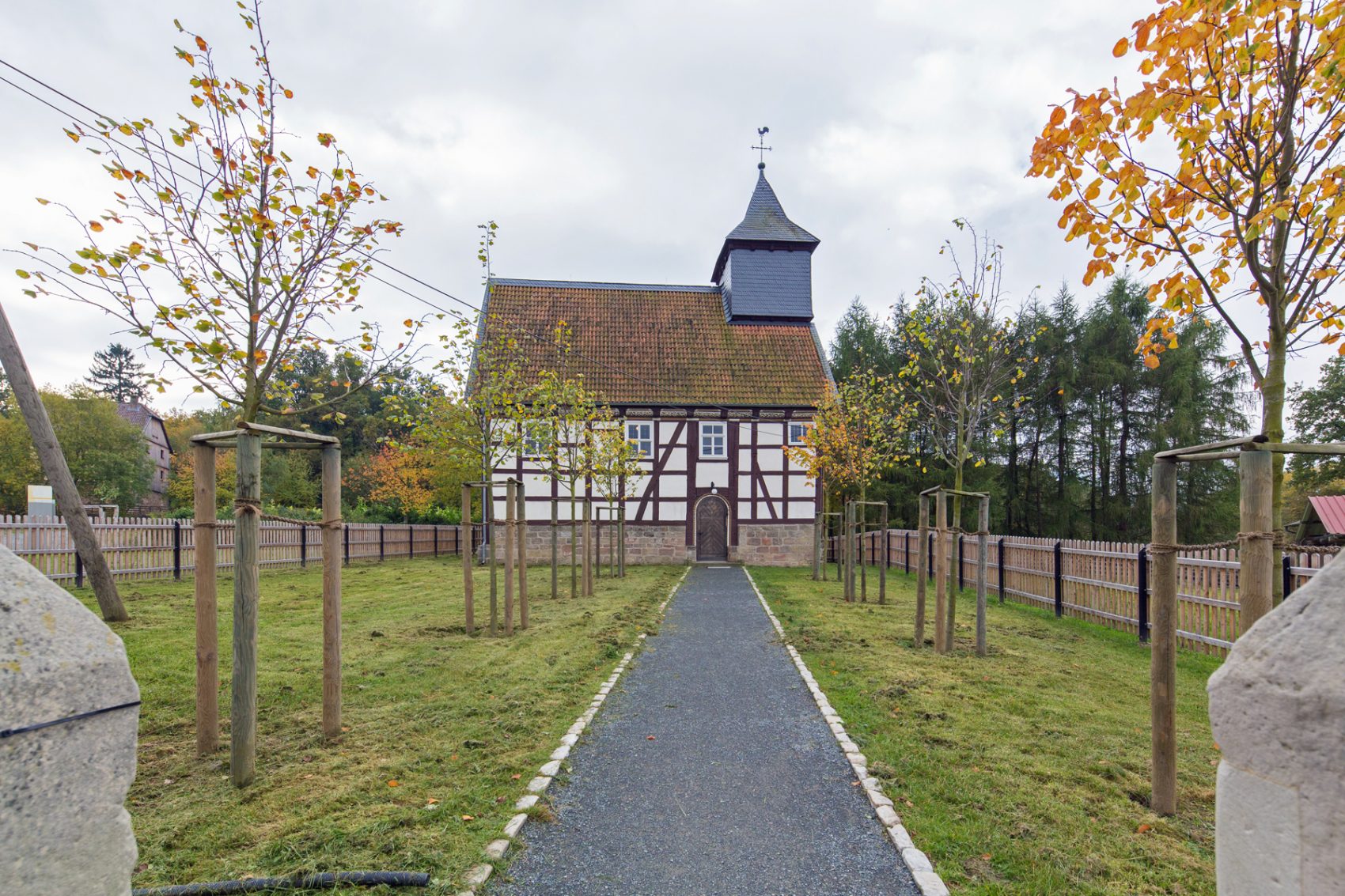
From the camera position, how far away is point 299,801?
3.79 m

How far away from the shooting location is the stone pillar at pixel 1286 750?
1.46 meters

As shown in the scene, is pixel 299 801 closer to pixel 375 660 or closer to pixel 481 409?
pixel 375 660

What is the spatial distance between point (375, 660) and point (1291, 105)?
8.14 meters

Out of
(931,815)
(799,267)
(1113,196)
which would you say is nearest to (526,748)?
(931,815)

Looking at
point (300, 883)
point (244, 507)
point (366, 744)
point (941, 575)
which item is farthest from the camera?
point (941, 575)

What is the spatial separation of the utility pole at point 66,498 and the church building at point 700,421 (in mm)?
13296

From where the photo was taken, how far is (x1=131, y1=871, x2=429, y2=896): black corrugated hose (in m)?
2.84

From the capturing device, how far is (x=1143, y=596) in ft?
31.1

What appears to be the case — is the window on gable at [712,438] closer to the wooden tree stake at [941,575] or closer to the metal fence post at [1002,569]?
the metal fence post at [1002,569]

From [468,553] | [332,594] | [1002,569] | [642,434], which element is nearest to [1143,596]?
[1002,569]

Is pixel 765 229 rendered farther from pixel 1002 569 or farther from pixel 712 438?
pixel 1002 569

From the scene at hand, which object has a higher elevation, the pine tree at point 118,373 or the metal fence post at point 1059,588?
the pine tree at point 118,373

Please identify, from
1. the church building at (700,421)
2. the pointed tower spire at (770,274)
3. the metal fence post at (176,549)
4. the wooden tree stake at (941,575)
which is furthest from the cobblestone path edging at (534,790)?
the pointed tower spire at (770,274)

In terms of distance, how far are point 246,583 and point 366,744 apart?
4.20 feet
